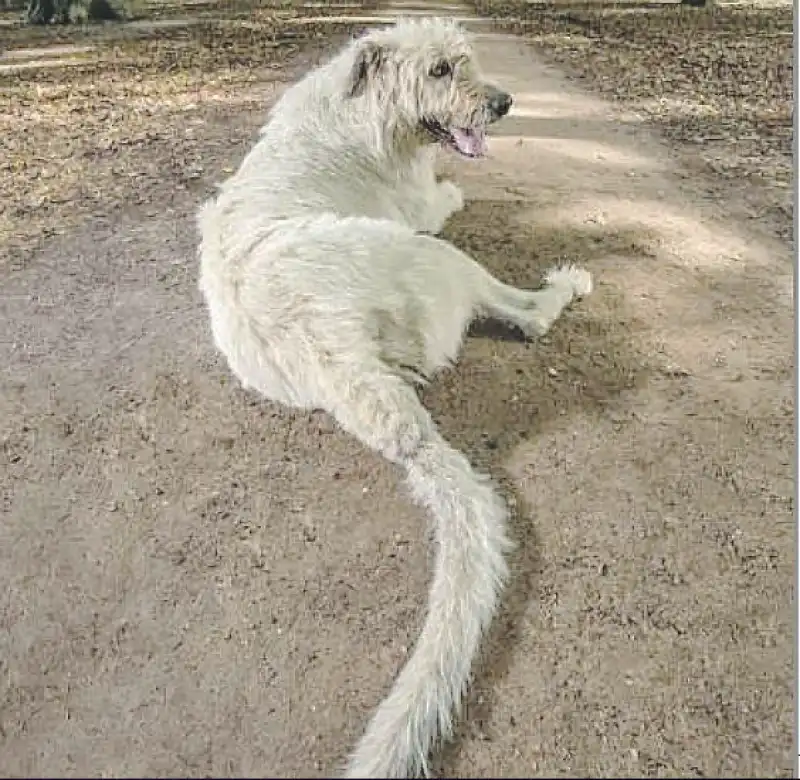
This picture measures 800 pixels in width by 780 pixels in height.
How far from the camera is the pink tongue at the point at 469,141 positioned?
281 centimetres

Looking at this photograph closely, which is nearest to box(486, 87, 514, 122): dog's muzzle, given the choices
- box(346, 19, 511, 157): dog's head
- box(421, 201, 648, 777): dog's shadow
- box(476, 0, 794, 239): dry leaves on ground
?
box(346, 19, 511, 157): dog's head

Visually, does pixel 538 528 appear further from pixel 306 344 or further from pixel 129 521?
pixel 129 521

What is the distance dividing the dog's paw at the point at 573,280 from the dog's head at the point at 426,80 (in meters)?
0.50

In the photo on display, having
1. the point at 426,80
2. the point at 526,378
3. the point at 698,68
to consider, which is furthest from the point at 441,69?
the point at 698,68

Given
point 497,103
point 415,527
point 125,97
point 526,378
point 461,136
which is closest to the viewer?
point 415,527

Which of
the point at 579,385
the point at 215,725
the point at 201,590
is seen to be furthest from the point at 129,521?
the point at 579,385

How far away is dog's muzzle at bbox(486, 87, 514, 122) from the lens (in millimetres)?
2689

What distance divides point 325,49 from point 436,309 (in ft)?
4.56

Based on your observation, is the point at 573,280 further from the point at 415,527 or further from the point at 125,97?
the point at 125,97

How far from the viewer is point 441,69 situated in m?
2.73

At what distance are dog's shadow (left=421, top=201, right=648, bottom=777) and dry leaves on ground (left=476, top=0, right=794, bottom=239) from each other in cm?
60

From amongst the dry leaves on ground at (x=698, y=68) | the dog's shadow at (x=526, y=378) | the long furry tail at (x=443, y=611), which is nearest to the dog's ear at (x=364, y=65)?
the dog's shadow at (x=526, y=378)

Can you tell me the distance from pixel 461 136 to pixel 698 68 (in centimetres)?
168

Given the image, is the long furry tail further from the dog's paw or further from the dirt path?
the dog's paw
